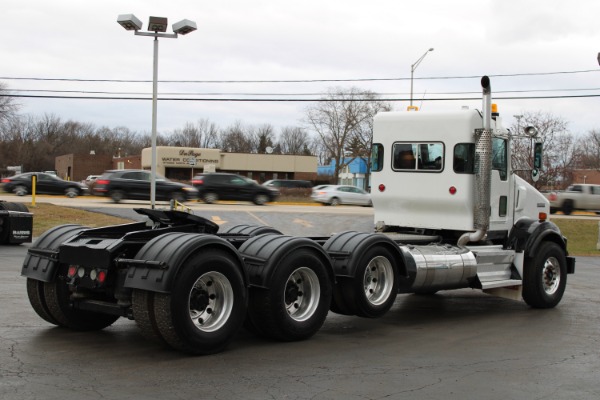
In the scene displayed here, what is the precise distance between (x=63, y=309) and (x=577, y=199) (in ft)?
123

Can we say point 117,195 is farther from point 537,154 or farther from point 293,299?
point 293,299

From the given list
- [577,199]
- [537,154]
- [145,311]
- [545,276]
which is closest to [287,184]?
[577,199]

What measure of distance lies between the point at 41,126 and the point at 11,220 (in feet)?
363

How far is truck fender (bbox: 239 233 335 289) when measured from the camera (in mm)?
7090

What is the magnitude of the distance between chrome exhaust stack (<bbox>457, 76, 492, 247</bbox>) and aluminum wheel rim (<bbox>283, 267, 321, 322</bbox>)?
3068 mm

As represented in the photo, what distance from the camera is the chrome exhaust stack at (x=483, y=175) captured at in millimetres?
Result: 9820

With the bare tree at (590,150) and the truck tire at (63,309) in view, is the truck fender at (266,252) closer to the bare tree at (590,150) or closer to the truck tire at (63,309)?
the truck tire at (63,309)

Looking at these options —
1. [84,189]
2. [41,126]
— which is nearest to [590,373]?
[84,189]

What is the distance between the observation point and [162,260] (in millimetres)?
6363

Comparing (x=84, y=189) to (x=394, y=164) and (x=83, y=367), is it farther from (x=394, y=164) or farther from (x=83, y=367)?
(x=83, y=367)

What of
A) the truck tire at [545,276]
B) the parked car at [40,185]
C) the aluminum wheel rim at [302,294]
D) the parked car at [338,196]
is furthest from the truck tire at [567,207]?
the aluminum wheel rim at [302,294]

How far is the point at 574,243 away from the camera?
28391mm

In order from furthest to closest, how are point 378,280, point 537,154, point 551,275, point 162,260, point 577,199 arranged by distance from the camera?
1. point 577,199
2. point 551,275
3. point 537,154
4. point 378,280
5. point 162,260

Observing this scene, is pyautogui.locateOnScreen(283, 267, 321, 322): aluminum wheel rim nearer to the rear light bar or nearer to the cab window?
the rear light bar
